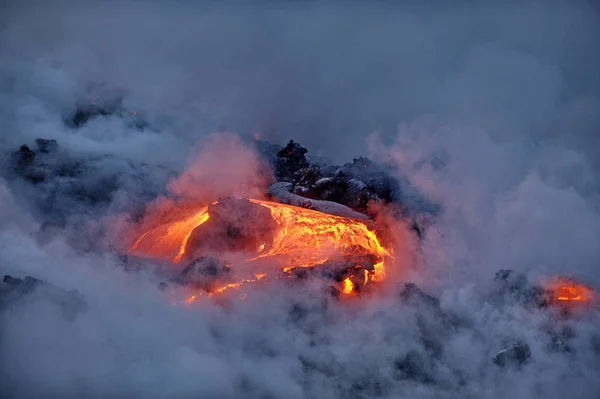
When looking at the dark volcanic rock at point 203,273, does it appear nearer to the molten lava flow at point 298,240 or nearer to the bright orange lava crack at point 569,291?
the molten lava flow at point 298,240

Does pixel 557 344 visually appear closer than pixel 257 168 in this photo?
Yes

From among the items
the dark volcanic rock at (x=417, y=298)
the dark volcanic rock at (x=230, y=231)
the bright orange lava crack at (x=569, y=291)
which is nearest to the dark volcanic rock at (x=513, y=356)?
the dark volcanic rock at (x=417, y=298)

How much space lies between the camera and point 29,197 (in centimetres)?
3166

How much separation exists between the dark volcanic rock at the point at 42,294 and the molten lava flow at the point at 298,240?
7.85 metres

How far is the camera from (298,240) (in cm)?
2958

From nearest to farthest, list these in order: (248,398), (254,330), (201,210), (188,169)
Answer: (248,398)
(254,330)
(201,210)
(188,169)

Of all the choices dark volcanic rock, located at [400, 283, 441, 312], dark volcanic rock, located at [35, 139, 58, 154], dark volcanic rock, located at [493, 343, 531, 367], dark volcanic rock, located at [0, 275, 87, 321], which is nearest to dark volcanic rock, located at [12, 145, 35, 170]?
dark volcanic rock, located at [35, 139, 58, 154]

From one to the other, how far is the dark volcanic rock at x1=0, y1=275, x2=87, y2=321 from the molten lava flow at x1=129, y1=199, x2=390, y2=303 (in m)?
7.85

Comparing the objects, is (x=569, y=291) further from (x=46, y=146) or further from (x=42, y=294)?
(x=46, y=146)

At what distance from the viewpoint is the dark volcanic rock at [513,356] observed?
2259 centimetres

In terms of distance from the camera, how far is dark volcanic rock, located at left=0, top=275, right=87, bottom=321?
2011cm

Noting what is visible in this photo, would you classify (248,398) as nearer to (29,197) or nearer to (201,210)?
(201,210)

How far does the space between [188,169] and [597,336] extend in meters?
22.6

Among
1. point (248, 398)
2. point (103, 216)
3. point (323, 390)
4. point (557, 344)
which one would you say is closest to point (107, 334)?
point (248, 398)
